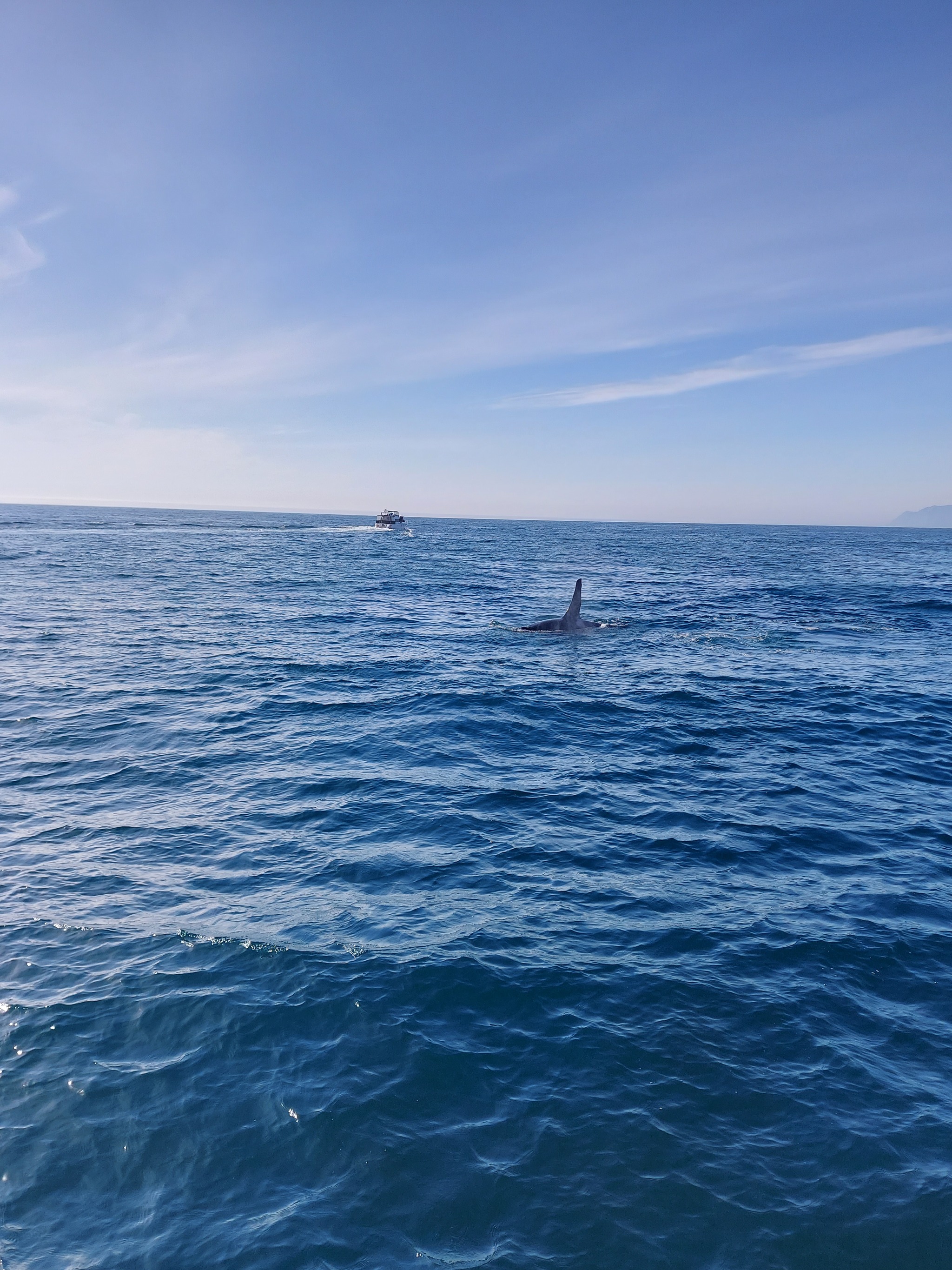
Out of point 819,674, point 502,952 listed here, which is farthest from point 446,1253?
point 819,674

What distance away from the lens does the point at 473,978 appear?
35.0 ft

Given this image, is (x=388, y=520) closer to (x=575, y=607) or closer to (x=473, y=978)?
(x=575, y=607)

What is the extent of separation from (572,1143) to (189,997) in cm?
577

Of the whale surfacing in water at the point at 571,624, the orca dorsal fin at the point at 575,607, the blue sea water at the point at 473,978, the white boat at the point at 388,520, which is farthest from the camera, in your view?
the white boat at the point at 388,520

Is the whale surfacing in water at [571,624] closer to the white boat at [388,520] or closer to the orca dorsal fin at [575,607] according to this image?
the orca dorsal fin at [575,607]

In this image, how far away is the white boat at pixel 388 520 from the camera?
6427 inches

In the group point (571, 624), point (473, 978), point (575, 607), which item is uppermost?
point (575, 607)

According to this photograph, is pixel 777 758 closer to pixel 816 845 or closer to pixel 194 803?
pixel 816 845

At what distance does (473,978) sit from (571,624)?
96.1 ft

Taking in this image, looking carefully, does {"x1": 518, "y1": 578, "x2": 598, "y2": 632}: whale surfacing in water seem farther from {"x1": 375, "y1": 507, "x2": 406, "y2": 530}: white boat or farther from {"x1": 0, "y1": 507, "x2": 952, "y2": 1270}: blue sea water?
{"x1": 375, "y1": 507, "x2": 406, "y2": 530}: white boat

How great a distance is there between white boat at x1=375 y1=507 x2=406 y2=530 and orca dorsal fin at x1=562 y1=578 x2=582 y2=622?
129178mm

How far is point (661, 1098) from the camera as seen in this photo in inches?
341

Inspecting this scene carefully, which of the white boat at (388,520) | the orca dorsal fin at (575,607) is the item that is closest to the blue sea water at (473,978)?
the orca dorsal fin at (575,607)

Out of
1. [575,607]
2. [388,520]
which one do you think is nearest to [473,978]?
[575,607]
